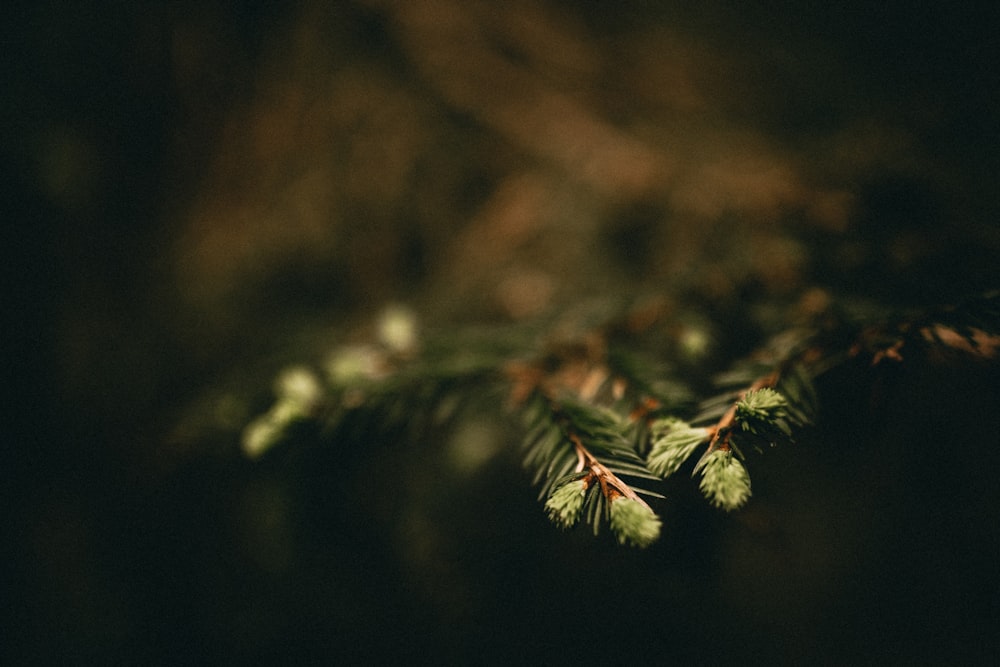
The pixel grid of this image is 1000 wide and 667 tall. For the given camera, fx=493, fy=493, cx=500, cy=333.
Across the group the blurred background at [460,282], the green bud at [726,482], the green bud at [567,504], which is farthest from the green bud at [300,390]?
the green bud at [726,482]

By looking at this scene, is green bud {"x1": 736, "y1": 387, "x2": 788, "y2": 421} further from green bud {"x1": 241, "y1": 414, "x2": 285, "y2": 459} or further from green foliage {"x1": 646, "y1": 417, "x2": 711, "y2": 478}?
green bud {"x1": 241, "y1": 414, "x2": 285, "y2": 459}

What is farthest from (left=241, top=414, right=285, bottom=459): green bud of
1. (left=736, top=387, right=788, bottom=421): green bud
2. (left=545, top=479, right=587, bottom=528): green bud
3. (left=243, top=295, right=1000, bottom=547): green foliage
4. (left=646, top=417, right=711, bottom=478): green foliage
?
(left=736, top=387, right=788, bottom=421): green bud

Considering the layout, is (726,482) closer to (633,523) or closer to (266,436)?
(633,523)

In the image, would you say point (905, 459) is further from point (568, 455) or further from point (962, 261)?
point (568, 455)

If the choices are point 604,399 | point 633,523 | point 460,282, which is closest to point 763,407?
point 633,523

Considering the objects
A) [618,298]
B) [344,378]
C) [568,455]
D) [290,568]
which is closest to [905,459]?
[618,298]
